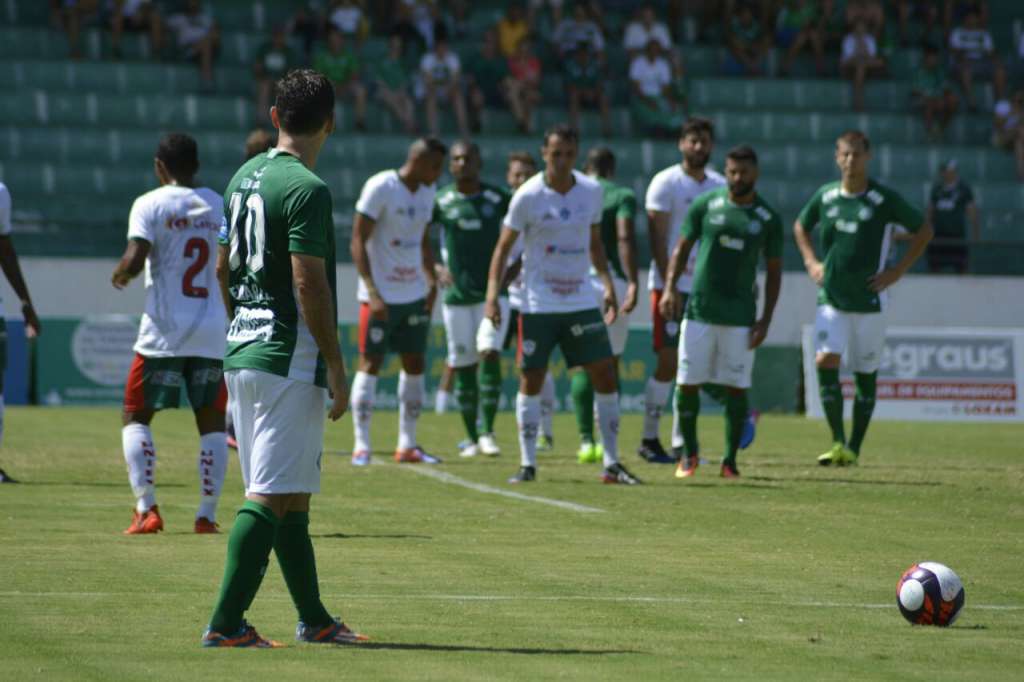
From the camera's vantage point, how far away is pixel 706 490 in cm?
1364

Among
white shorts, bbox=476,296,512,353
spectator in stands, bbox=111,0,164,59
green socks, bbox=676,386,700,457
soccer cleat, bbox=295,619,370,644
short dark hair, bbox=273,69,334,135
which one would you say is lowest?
green socks, bbox=676,386,700,457

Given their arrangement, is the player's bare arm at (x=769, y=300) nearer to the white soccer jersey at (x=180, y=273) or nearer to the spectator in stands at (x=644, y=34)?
the white soccer jersey at (x=180, y=273)

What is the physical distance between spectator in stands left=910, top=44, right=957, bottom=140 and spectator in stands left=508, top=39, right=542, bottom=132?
694cm

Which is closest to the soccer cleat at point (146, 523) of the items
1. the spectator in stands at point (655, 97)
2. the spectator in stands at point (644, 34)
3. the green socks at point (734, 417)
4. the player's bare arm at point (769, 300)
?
the green socks at point (734, 417)

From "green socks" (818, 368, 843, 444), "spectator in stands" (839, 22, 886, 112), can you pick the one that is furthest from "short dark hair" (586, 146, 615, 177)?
"spectator in stands" (839, 22, 886, 112)

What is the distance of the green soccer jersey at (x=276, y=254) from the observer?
271 inches

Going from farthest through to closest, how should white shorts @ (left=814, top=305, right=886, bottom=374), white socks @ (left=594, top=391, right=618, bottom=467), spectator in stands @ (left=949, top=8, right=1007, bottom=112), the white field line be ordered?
1. spectator in stands @ (left=949, top=8, right=1007, bottom=112)
2. white shorts @ (left=814, top=305, right=886, bottom=374)
3. white socks @ (left=594, top=391, right=618, bottom=467)
4. the white field line

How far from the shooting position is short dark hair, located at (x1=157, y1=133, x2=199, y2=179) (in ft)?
35.4

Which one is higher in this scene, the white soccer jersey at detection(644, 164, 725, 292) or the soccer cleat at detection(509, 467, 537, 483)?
the white soccer jersey at detection(644, 164, 725, 292)

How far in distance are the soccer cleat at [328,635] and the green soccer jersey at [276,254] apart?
921mm

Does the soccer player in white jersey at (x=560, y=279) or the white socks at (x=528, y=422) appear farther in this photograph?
the white socks at (x=528, y=422)

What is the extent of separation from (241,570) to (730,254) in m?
8.25

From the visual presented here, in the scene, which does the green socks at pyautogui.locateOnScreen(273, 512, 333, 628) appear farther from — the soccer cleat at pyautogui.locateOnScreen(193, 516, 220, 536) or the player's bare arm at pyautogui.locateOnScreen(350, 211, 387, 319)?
the player's bare arm at pyautogui.locateOnScreen(350, 211, 387, 319)

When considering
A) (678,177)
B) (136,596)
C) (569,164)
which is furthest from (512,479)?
(136,596)
